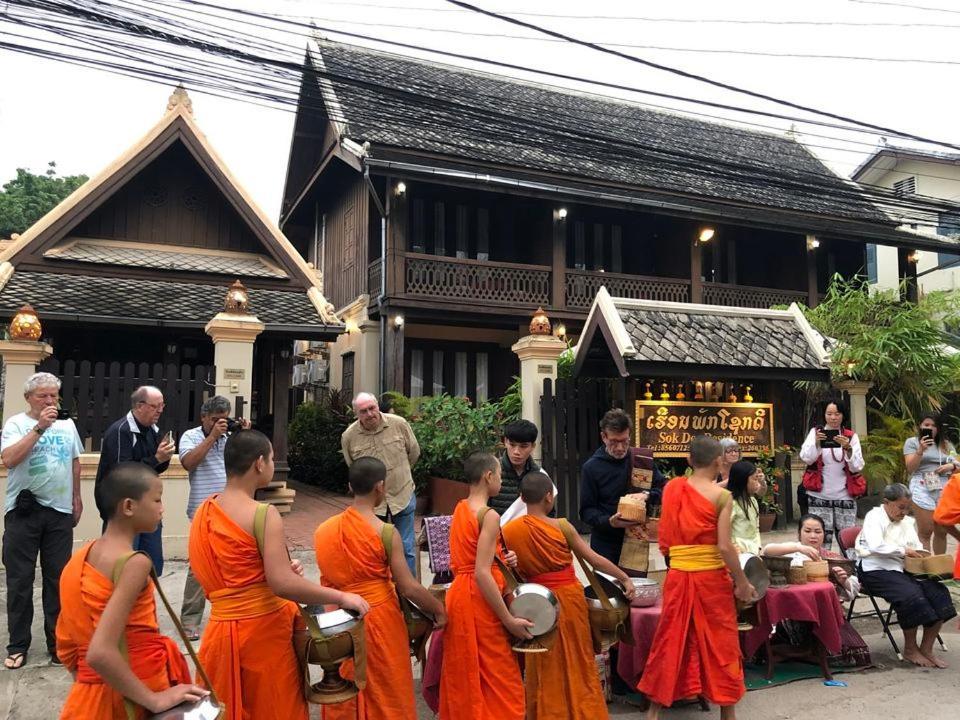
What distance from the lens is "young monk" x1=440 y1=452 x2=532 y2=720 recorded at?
11.5 feet

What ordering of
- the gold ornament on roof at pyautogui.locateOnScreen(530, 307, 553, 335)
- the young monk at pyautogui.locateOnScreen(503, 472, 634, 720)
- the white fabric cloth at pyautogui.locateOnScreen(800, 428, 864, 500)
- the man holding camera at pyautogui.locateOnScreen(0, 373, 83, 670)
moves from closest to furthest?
1. the young monk at pyautogui.locateOnScreen(503, 472, 634, 720)
2. the man holding camera at pyautogui.locateOnScreen(0, 373, 83, 670)
3. the white fabric cloth at pyautogui.locateOnScreen(800, 428, 864, 500)
4. the gold ornament on roof at pyautogui.locateOnScreen(530, 307, 553, 335)

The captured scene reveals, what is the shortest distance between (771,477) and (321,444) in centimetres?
834

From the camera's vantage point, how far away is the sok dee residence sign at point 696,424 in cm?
876

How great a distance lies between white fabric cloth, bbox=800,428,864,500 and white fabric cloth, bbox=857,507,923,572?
1561 mm

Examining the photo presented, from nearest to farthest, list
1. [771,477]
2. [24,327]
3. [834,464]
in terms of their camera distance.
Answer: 1. [834,464]
2. [24,327]
3. [771,477]

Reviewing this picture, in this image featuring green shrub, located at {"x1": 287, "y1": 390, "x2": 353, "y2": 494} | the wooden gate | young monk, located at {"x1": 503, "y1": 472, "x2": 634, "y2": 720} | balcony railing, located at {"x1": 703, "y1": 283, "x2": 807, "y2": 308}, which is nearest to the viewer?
young monk, located at {"x1": 503, "y1": 472, "x2": 634, "y2": 720}

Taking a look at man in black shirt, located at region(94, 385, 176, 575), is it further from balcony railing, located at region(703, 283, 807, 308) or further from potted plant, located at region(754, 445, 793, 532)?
balcony railing, located at region(703, 283, 807, 308)

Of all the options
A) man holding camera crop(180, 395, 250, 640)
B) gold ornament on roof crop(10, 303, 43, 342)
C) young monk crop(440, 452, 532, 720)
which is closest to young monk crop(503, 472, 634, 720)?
young monk crop(440, 452, 532, 720)

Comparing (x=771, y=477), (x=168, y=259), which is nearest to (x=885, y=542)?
(x=771, y=477)

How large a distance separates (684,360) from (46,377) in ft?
21.3

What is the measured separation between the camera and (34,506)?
480cm

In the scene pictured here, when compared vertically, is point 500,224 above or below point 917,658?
above

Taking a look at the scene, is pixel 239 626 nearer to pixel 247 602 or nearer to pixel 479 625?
pixel 247 602

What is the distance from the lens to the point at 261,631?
2.97 m
